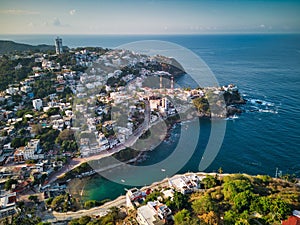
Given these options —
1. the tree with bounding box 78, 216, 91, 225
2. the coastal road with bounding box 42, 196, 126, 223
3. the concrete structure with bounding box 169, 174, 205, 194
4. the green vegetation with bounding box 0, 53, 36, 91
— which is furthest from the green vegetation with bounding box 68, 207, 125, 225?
the green vegetation with bounding box 0, 53, 36, 91

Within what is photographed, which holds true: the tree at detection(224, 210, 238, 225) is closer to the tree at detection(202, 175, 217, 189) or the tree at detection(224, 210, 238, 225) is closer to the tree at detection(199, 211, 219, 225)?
the tree at detection(199, 211, 219, 225)

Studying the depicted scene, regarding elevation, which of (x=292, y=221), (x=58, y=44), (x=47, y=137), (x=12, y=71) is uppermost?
(x=58, y=44)

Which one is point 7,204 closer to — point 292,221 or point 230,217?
point 230,217

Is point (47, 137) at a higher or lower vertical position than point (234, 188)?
lower

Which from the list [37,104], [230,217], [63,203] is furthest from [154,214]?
[37,104]

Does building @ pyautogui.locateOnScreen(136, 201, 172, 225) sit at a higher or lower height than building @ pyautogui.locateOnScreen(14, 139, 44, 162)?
higher

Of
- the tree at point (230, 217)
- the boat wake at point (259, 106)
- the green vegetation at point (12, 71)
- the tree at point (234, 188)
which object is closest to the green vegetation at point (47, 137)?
the green vegetation at point (12, 71)

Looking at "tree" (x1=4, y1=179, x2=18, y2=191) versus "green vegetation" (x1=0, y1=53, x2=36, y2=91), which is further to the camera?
"green vegetation" (x1=0, y1=53, x2=36, y2=91)

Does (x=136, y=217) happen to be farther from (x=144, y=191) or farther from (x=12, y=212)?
(x=12, y=212)

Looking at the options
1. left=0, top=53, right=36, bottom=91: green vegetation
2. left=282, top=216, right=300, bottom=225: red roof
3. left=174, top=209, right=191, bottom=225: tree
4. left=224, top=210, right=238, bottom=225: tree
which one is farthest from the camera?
left=0, top=53, right=36, bottom=91: green vegetation
